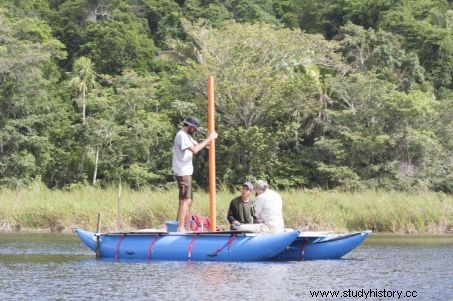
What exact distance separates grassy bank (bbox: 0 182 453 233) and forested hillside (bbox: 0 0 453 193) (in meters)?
12.8

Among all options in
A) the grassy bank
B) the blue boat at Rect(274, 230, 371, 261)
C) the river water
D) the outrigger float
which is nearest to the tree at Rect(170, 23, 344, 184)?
the grassy bank

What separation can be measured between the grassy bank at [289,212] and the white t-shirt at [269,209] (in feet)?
22.7

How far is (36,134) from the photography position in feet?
140

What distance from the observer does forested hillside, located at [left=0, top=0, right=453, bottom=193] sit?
39594 millimetres

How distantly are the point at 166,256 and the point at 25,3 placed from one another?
4421 cm

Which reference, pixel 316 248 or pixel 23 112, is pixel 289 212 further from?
pixel 23 112

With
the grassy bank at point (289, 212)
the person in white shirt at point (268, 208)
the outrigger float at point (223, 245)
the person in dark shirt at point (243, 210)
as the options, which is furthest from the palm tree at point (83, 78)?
the person in white shirt at point (268, 208)

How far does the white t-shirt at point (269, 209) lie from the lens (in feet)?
A: 51.5

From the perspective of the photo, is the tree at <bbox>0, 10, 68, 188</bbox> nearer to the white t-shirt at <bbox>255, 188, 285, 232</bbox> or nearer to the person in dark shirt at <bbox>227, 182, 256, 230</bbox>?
the person in dark shirt at <bbox>227, 182, 256, 230</bbox>

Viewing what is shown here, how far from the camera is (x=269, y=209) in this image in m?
15.7

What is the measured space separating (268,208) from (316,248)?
1.21 m

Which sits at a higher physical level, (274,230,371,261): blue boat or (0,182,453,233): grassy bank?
(0,182,453,233): grassy bank

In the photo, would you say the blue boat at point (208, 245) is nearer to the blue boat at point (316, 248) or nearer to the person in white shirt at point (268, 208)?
the person in white shirt at point (268, 208)

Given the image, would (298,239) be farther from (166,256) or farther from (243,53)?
(243,53)
